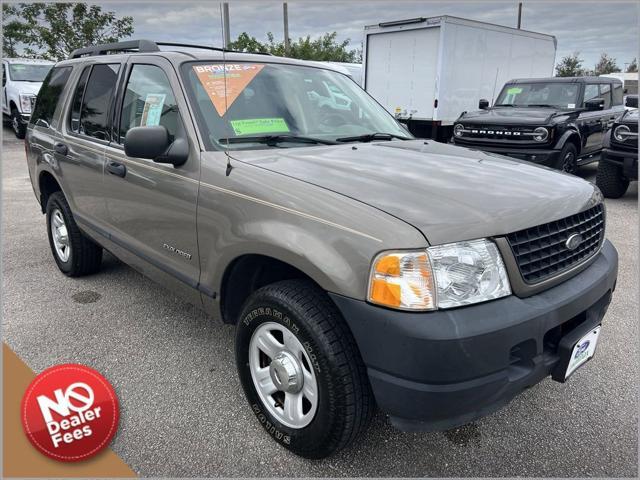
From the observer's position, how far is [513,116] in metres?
8.37

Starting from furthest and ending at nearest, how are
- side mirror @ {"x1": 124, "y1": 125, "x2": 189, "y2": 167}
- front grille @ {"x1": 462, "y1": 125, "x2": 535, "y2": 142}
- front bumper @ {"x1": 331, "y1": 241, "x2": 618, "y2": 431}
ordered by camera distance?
1. front grille @ {"x1": 462, "y1": 125, "x2": 535, "y2": 142}
2. side mirror @ {"x1": 124, "y1": 125, "x2": 189, "y2": 167}
3. front bumper @ {"x1": 331, "y1": 241, "x2": 618, "y2": 431}

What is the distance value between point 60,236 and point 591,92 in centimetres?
907

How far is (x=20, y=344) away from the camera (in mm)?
3248

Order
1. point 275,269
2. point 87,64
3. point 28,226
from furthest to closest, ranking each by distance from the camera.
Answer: point 28,226
point 87,64
point 275,269

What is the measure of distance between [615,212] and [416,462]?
6.06 m

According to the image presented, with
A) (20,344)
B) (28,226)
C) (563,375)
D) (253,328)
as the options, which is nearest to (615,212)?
(563,375)

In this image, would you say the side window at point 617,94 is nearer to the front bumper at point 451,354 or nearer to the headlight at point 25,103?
the front bumper at point 451,354

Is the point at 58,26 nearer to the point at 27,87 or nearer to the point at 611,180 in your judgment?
the point at 27,87

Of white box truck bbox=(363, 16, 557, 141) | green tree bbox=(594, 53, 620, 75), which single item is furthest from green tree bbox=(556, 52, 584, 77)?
white box truck bbox=(363, 16, 557, 141)

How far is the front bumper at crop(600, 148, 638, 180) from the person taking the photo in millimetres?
7043

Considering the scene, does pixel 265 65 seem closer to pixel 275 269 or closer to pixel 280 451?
pixel 275 269

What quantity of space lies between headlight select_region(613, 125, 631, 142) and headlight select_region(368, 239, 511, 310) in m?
6.61

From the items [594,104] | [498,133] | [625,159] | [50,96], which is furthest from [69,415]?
Result: [594,104]

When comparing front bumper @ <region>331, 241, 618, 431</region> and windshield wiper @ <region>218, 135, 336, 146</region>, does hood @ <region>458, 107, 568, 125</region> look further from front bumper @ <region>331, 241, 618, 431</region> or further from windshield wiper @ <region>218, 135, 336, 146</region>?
front bumper @ <region>331, 241, 618, 431</region>
